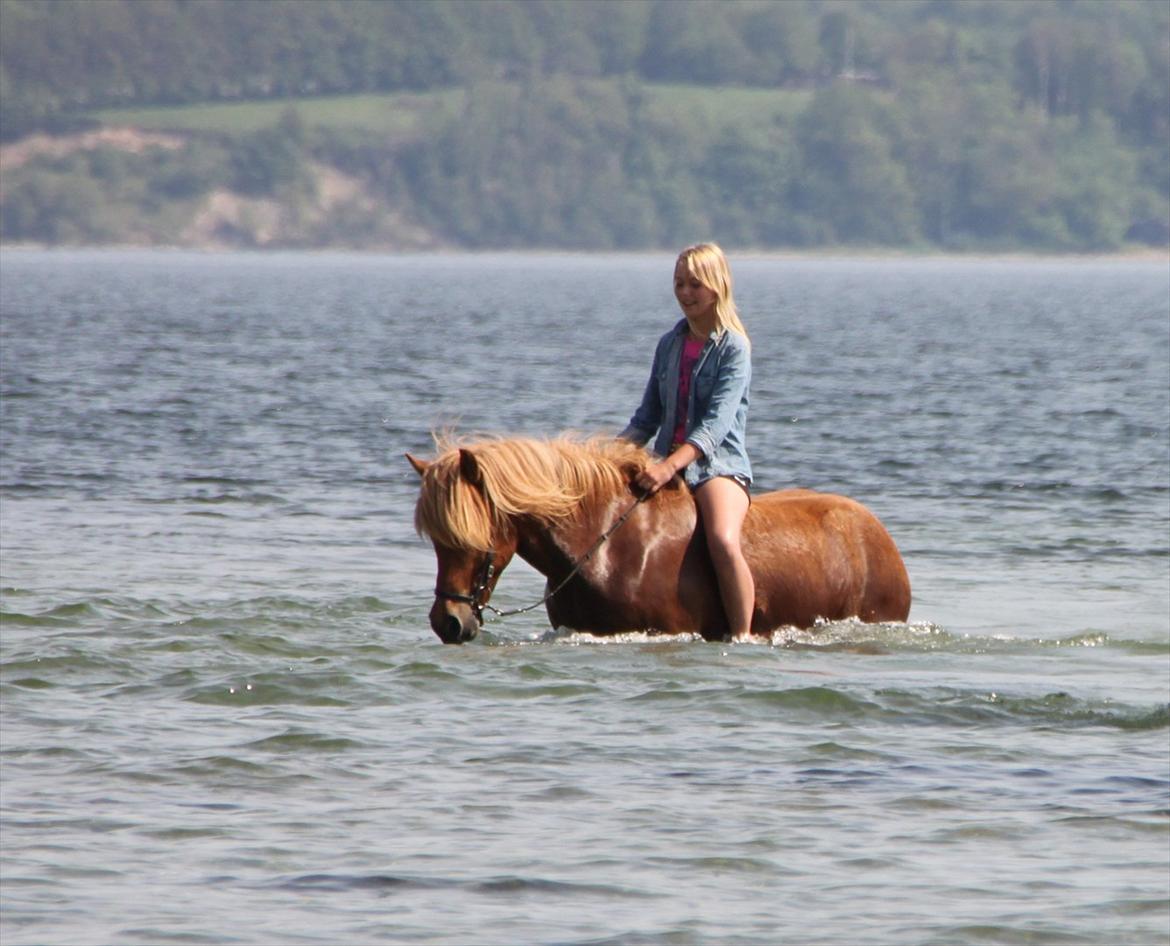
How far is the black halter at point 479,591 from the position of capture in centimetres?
1053

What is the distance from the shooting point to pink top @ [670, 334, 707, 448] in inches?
438

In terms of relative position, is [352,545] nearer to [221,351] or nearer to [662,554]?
[662,554]

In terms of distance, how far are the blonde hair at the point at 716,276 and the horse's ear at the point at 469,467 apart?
1.38 meters

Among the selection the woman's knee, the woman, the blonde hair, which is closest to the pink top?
the woman

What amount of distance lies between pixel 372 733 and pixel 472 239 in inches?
7187

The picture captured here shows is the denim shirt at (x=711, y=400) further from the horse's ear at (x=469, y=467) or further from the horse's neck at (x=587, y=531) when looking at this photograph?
the horse's ear at (x=469, y=467)

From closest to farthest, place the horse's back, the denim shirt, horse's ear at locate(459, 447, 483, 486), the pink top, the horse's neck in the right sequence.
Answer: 1. horse's ear at locate(459, 447, 483, 486)
2. the horse's neck
3. the denim shirt
4. the pink top
5. the horse's back

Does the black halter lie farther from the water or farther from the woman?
the woman

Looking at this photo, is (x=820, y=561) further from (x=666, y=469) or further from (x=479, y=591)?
(x=479, y=591)

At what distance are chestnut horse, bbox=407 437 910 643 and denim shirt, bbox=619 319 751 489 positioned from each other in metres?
0.26

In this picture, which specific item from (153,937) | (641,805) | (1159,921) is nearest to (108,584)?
(641,805)

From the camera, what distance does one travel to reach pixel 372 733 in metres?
9.79

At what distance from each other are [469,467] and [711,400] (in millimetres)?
1279

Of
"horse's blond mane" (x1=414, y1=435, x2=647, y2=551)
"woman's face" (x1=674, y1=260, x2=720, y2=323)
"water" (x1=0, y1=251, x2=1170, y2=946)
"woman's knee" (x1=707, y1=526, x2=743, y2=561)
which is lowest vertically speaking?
"water" (x1=0, y1=251, x2=1170, y2=946)
